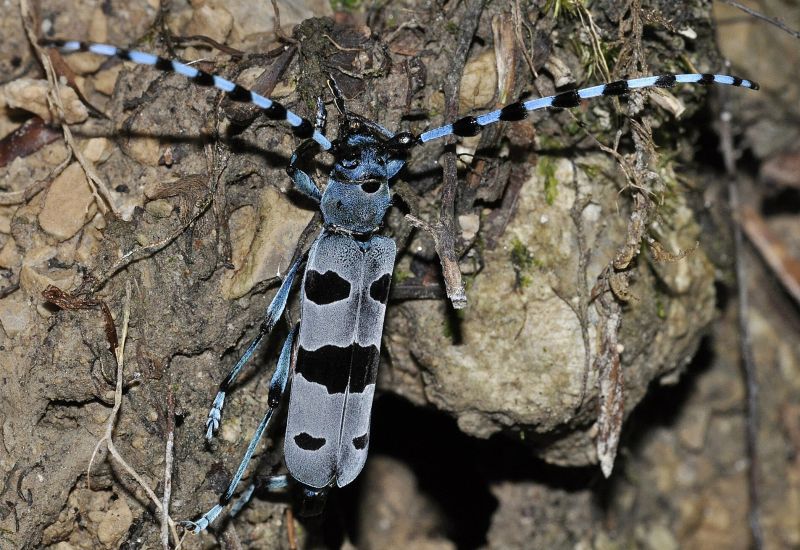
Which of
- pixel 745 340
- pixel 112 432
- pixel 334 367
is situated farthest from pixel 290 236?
pixel 745 340

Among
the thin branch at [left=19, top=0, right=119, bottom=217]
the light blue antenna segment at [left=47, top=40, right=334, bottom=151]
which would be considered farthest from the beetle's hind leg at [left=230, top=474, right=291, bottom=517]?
the light blue antenna segment at [left=47, top=40, right=334, bottom=151]

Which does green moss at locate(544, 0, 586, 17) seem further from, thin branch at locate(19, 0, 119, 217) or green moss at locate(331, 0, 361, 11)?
thin branch at locate(19, 0, 119, 217)

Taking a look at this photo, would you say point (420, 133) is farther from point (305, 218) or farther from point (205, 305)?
point (205, 305)

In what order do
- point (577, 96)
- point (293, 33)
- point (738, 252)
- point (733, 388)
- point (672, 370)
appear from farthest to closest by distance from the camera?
point (733, 388), point (738, 252), point (672, 370), point (293, 33), point (577, 96)

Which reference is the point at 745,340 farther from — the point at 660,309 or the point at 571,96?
the point at 571,96

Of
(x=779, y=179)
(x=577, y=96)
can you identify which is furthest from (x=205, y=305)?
(x=779, y=179)

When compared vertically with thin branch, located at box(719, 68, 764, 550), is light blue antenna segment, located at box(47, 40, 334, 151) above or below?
above
